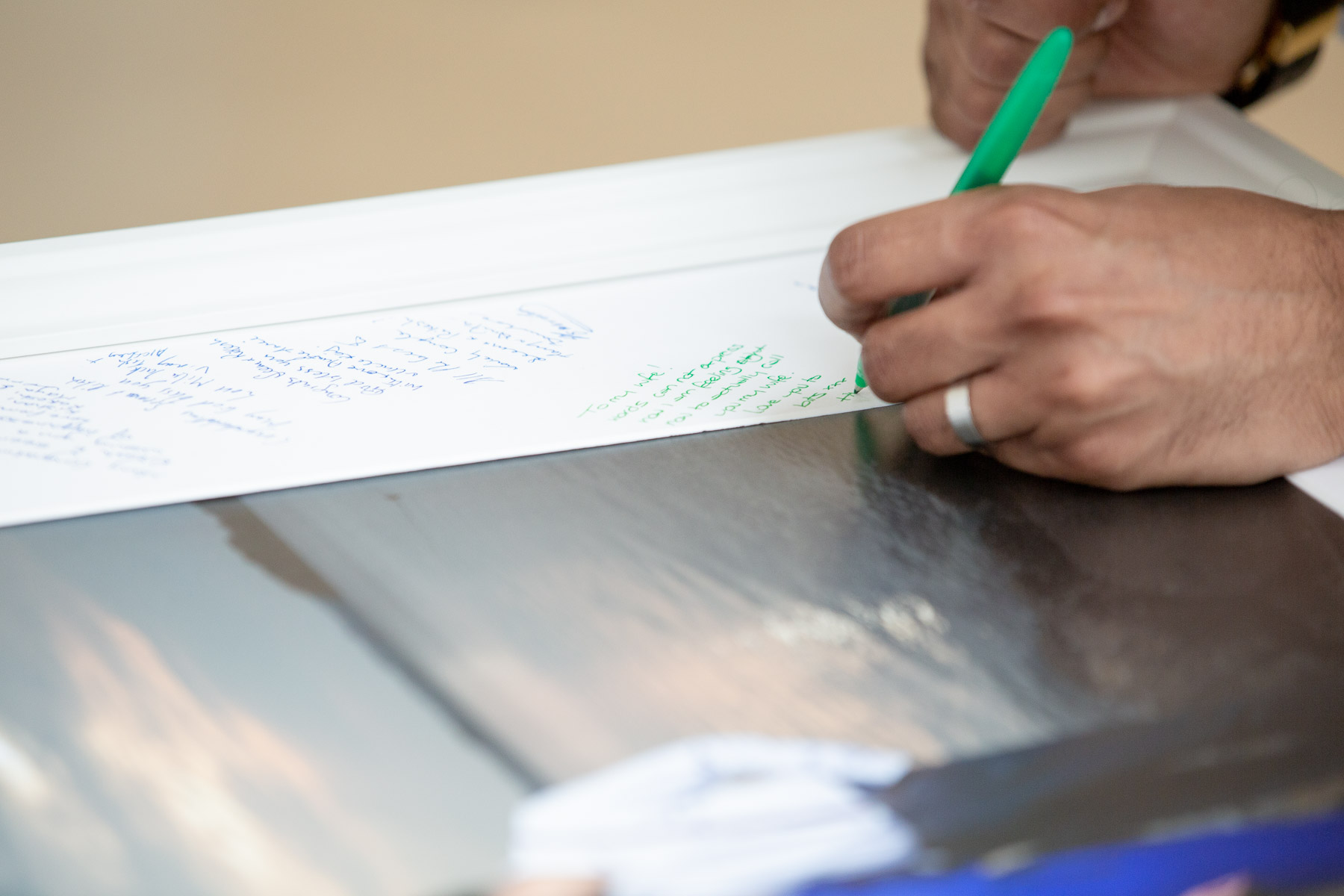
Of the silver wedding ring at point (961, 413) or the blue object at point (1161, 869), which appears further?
the silver wedding ring at point (961, 413)

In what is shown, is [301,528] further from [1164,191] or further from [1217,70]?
[1217,70]

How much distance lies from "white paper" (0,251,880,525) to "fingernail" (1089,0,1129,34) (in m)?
0.28

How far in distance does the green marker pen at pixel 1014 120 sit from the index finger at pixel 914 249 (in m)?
0.02

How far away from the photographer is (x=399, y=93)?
1.49 m

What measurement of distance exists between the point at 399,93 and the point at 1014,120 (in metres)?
1.20

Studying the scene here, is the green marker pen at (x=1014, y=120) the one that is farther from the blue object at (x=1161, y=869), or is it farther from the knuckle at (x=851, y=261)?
the blue object at (x=1161, y=869)

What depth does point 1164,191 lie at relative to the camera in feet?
1.65

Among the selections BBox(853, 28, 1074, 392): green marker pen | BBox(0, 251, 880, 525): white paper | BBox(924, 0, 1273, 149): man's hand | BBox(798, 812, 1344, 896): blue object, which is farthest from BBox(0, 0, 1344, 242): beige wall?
BBox(798, 812, 1344, 896): blue object

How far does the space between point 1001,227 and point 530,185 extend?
0.30 meters

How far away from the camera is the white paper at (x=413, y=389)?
0.47m

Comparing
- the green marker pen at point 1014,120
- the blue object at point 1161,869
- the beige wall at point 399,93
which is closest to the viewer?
the blue object at point 1161,869

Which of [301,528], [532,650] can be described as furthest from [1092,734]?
[301,528]

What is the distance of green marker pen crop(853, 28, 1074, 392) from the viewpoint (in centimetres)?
45

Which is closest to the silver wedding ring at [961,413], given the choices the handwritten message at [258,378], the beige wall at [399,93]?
the handwritten message at [258,378]
